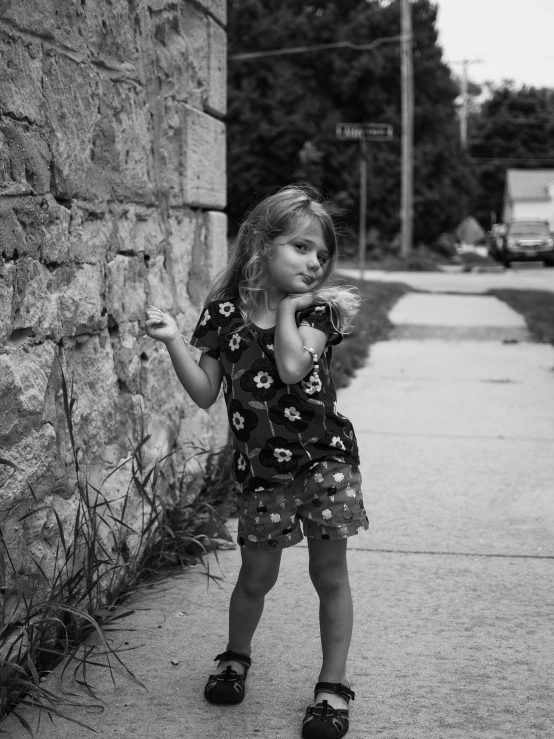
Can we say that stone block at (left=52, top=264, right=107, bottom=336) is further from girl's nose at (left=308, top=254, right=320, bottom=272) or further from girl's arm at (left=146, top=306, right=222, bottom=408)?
girl's nose at (left=308, top=254, right=320, bottom=272)

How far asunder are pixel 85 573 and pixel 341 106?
28478 millimetres

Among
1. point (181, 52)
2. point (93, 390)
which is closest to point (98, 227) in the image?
point (93, 390)

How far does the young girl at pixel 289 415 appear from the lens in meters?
2.45

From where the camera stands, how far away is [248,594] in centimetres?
256

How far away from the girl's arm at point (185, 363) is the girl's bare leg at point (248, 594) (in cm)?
43

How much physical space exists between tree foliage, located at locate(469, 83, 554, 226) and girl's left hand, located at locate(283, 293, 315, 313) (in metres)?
65.0

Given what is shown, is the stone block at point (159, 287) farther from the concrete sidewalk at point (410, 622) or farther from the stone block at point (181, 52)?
the concrete sidewalk at point (410, 622)

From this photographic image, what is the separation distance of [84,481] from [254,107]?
27997 millimetres

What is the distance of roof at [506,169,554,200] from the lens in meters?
56.6

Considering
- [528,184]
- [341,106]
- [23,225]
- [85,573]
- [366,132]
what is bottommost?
[85,573]

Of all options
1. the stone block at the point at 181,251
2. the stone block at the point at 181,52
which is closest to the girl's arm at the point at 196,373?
the stone block at the point at 181,251

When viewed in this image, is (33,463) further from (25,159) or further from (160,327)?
(25,159)

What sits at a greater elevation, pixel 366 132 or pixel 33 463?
pixel 366 132

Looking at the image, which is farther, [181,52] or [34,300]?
[181,52]
